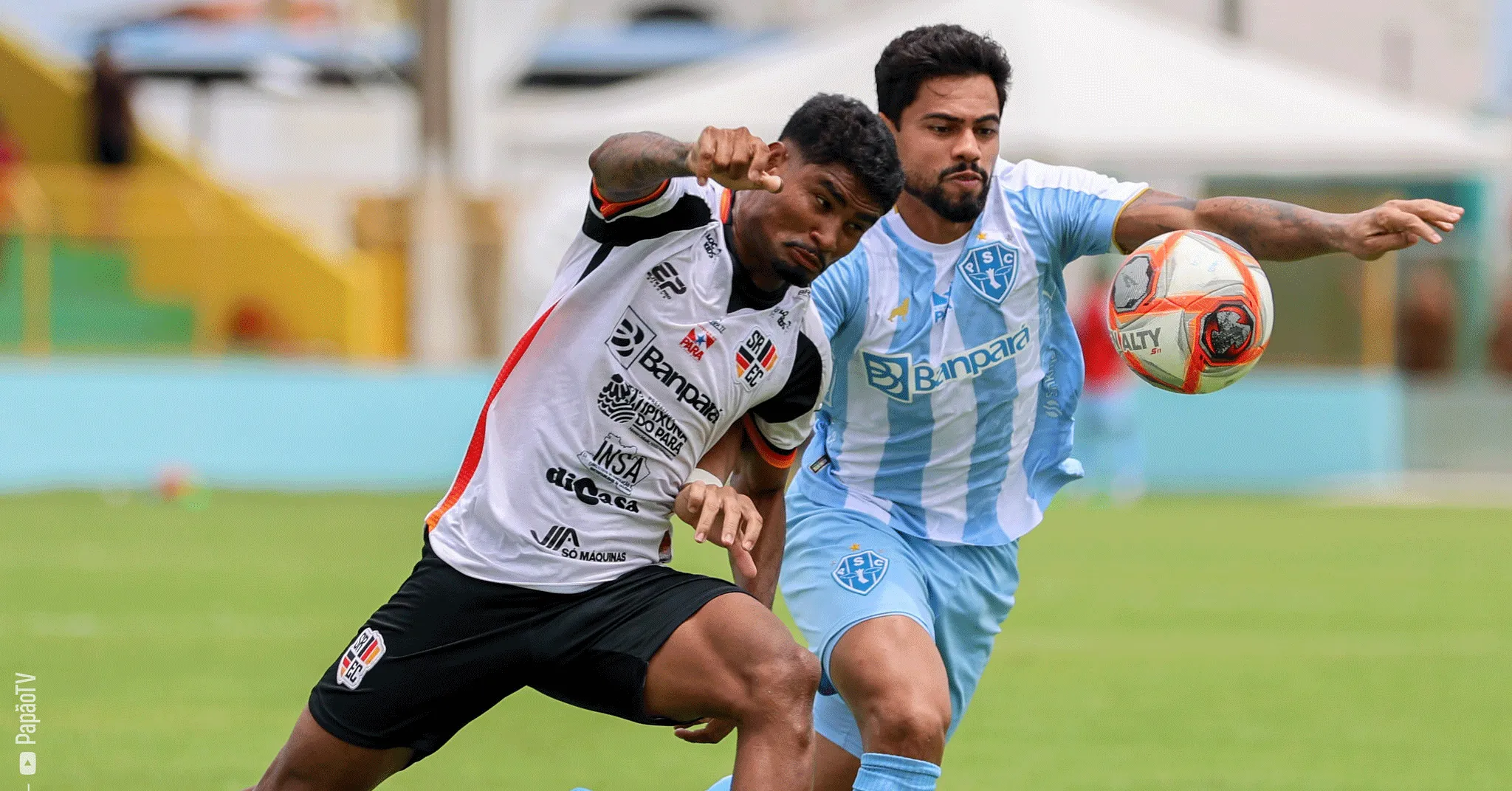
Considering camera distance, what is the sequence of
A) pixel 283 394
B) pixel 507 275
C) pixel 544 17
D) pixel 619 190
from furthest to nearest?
pixel 544 17 → pixel 507 275 → pixel 283 394 → pixel 619 190

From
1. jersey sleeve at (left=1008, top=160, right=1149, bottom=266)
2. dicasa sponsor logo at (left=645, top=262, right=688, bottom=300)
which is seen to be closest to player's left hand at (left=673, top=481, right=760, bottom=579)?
dicasa sponsor logo at (left=645, top=262, right=688, bottom=300)

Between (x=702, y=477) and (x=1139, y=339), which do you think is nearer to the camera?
(x=702, y=477)

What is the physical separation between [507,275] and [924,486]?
17341mm

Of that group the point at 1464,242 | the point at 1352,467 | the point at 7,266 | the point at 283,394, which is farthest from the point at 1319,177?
the point at 7,266

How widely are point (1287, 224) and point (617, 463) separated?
1919mm

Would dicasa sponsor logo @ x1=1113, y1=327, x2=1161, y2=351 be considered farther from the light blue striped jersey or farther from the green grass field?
the green grass field

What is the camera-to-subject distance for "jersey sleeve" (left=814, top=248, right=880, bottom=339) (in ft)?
17.8

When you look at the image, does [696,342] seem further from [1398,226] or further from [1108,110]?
[1108,110]

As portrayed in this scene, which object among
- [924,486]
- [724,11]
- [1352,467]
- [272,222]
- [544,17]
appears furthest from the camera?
[724,11]

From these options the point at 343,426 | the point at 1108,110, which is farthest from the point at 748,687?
the point at 1108,110

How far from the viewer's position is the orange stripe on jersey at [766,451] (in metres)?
5.14

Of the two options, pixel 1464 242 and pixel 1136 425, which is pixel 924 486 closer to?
pixel 1136 425

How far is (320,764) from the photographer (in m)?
4.70

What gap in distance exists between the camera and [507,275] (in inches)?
891
